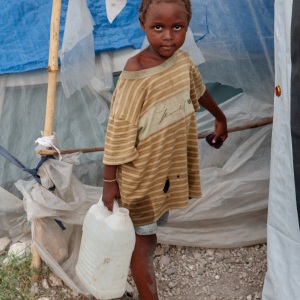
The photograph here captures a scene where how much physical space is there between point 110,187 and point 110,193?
27mm

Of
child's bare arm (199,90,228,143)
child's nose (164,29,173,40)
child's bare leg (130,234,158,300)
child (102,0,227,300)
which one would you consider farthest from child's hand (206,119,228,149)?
child's nose (164,29,173,40)

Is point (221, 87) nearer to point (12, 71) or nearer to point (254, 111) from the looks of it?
point (254, 111)

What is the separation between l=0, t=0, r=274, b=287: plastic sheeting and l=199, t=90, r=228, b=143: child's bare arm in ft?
1.98

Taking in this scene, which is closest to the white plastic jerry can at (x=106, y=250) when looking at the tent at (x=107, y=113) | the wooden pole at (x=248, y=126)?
the tent at (x=107, y=113)

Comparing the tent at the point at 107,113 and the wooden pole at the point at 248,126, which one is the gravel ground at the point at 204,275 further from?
the wooden pole at the point at 248,126

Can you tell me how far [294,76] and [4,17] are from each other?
1521mm

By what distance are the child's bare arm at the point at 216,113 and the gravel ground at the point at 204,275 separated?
0.79 m

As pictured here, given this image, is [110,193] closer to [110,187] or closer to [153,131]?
[110,187]

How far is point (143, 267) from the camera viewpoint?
112 inches

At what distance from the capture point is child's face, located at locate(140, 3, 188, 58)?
240cm

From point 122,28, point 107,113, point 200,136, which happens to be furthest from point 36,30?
point 200,136

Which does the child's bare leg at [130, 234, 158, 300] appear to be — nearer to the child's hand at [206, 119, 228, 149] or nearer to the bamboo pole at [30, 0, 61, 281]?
the child's hand at [206, 119, 228, 149]

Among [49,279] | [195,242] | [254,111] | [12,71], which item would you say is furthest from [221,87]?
[49,279]

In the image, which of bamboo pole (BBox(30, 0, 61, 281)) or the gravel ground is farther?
the gravel ground
